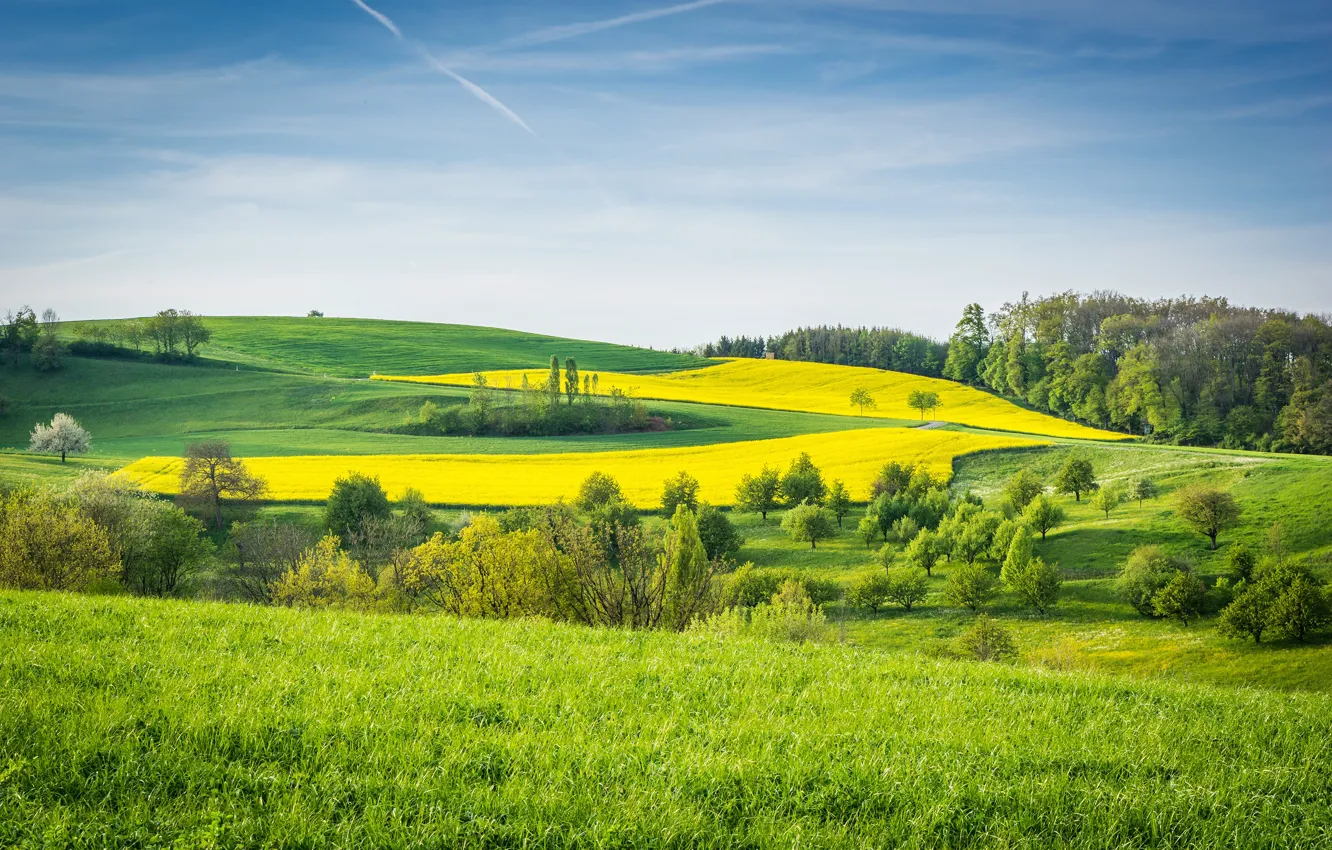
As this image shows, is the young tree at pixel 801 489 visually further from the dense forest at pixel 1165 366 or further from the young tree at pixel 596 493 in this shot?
the dense forest at pixel 1165 366

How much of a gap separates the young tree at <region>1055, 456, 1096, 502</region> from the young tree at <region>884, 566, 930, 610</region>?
74.3 feet

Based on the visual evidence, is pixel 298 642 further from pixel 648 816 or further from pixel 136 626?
pixel 648 816

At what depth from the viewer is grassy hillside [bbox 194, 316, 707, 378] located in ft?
438

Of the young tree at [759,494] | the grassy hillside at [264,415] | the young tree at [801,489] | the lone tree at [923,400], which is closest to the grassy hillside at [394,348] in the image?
the grassy hillside at [264,415]

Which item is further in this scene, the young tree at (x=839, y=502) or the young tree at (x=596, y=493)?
the young tree at (x=839, y=502)

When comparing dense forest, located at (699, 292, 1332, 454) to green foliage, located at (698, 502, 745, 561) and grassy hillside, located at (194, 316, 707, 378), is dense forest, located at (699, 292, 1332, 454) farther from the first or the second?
green foliage, located at (698, 502, 745, 561)

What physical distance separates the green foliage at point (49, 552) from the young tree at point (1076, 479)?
210 ft

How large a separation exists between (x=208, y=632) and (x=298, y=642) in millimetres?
1226

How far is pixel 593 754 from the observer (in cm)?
584

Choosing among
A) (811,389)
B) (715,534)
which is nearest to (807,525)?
(715,534)

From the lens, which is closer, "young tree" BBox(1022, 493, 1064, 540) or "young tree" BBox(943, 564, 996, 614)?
"young tree" BBox(943, 564, 996, 614)

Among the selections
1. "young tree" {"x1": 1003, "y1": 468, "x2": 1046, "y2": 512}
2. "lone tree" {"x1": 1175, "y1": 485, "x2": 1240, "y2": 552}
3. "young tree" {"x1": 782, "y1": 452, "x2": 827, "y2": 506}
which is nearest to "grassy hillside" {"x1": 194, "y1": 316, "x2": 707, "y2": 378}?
"young tree" {"x1": 782, "y1": 452, "x2": 827, "y2": 506}

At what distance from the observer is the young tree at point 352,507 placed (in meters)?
54.5

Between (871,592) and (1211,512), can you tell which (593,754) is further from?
(1211,512)
